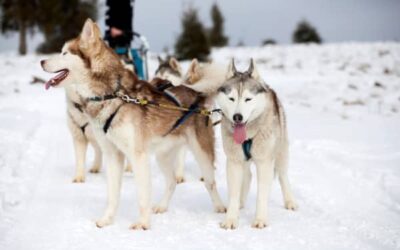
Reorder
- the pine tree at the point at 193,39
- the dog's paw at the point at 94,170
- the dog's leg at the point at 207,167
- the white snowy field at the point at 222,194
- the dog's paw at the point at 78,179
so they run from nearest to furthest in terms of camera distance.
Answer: the white snowy field at the point at 222,194 < the dog's leg at the point at 207,167 < the dog's paw at the point at 78,179 < the dog's paw at the point at 94,170 < the pine tree at the point at 193,39

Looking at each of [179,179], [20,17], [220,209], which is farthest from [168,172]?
[20,17]

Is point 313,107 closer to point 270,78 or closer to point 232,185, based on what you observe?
point 270,78

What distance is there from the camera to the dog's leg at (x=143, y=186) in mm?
4047

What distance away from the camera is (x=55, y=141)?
303 inches

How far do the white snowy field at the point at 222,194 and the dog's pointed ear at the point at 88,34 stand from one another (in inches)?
56.2

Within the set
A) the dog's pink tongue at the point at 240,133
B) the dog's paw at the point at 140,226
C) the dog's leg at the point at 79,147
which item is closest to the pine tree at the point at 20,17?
the dog's leg at the point at 79,147

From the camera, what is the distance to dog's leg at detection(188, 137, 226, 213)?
15.0 feet

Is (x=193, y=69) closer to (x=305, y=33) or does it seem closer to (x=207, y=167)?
(x=207, y=167)

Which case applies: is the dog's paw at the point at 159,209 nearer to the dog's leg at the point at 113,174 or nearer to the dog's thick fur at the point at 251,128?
the dog's leg at the point at 113,174

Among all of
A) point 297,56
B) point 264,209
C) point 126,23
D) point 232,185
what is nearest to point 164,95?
point 232,185

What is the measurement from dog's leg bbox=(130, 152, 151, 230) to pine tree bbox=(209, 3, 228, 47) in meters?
29.8

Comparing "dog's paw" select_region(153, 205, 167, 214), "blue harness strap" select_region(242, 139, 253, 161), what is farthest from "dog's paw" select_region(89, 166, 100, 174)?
"blue harness strap" select_region(242, 139, 253, 161)

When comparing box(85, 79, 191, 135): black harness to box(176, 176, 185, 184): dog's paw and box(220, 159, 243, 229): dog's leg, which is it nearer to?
box(220, 159, 243, 229): dog's leg

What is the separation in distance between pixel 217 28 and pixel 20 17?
1298 cm
